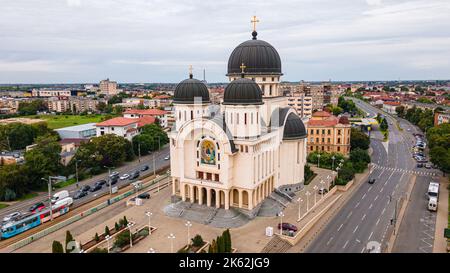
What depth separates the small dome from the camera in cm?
5131

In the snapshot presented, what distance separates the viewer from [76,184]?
197 feet

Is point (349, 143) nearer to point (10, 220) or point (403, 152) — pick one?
point (403, 152)

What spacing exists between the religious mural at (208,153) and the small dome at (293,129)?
13.1 meters

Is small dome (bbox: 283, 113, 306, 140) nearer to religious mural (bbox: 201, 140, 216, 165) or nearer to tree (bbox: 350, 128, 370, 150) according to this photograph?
religious mural (bbox: 201, 140, 216, 165)

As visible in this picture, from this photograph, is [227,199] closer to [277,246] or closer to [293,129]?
[277,246]

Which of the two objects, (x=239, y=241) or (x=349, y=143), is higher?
(x=349, y=143)

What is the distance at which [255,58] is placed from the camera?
50375mm

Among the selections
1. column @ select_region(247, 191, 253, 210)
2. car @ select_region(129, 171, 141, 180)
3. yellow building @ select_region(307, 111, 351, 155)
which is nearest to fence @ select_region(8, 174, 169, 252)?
car @ select_region(129, 171, 141, 180)

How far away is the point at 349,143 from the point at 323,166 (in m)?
12.7

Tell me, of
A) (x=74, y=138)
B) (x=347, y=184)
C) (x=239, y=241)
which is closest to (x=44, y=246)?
(x=239, y=241)

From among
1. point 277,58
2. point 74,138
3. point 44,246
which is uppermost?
point 277,58

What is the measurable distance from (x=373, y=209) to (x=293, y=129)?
52.6 ft

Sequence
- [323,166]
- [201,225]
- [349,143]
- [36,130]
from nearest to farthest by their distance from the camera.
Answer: [201,225], [323,166], [349,143], [36,130]

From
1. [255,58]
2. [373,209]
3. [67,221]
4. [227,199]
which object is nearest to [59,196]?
[67,221]
